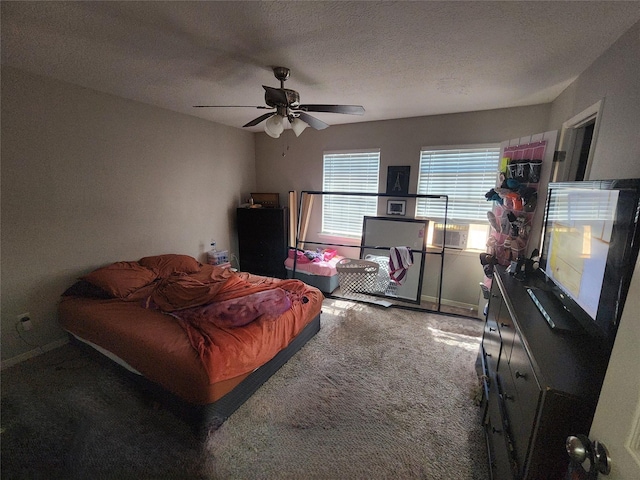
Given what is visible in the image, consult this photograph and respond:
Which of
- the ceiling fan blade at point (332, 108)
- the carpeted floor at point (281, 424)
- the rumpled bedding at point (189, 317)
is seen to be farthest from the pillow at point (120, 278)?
the ceiling fan blade at point (332, 108)

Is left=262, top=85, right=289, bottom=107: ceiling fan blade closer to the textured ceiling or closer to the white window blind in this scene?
the textured ceiling

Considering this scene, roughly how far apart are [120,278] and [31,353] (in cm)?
97

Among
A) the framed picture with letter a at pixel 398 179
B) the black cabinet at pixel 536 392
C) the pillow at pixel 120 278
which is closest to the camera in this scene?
the black cabinet at pixel 536 392

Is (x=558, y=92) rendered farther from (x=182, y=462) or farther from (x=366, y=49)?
(x=182, y=462)

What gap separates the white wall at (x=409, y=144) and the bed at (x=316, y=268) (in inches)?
25.5

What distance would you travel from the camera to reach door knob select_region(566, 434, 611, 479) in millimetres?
578

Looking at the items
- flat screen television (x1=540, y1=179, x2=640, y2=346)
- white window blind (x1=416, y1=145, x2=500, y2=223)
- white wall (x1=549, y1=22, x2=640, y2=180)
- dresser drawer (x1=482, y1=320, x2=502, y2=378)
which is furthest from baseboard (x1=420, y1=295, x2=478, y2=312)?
white wall (x1=549, y1=22, x2=640, y2=180)

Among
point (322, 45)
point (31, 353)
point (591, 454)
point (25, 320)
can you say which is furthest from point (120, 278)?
point (591, 454)

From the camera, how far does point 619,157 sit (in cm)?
146

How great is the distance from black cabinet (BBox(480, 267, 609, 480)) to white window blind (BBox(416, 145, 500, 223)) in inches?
79.0

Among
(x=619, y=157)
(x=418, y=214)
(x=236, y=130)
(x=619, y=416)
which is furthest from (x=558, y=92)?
(x=236, y=130)

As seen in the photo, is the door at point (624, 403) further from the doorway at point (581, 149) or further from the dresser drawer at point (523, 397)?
the doorway at point (581, 149)

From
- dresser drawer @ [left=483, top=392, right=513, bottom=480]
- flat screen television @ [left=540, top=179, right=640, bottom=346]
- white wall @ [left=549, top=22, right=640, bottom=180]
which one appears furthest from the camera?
white wall @ [left=549, top=22, right=640, bottom=180]

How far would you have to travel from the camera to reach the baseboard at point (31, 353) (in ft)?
7.32
